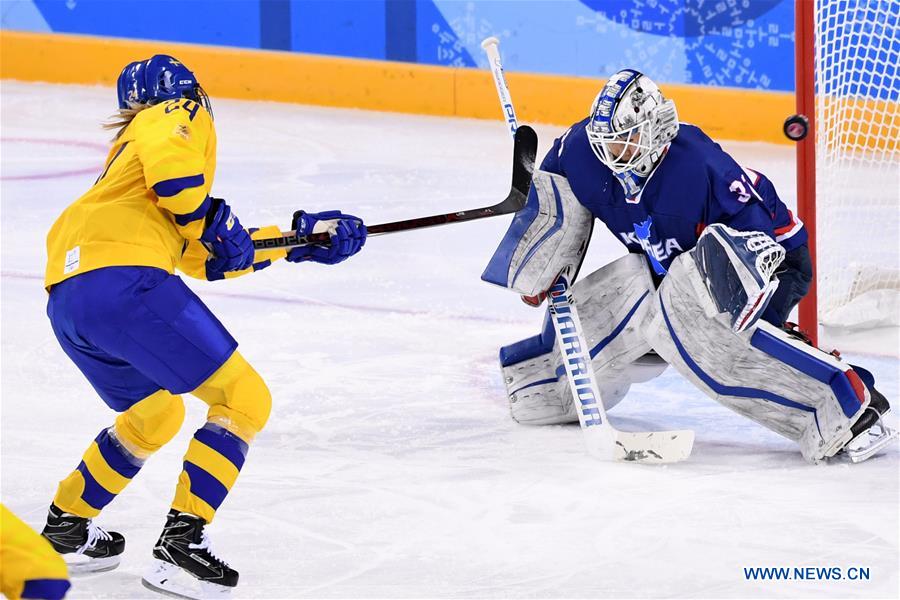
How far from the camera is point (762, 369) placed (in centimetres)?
348

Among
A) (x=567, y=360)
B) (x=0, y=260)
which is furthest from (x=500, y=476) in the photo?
(x=0, y=260)

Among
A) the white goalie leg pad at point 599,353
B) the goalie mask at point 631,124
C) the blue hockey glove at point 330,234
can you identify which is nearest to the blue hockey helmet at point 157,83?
the blue hockey glove at point 330,234

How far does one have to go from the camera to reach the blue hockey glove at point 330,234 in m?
3.21

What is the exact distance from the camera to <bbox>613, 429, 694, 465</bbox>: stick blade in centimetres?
352

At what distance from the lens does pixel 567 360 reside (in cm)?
362

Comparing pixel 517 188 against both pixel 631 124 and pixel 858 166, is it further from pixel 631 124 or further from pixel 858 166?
pixel 858 166

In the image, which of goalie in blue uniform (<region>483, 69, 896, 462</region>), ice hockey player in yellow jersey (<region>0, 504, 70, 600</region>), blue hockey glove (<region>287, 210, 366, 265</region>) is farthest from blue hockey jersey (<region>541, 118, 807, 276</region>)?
ice hockey player in yellow jersey (<region>0, 504, 70, 600</region>)

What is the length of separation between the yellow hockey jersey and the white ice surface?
61 cm

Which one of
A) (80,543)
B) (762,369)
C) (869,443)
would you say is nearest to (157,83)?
(80,543)

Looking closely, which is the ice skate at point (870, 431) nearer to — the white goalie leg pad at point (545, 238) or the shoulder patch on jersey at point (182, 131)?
the white goalie leg pad at point (545, 238)

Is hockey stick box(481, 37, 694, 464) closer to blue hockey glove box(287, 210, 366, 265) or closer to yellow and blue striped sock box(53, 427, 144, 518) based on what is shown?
blue hockey glove box(287, 210, 366, 265)

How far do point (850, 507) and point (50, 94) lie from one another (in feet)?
18.8

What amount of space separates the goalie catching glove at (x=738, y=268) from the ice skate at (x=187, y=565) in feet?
3.94

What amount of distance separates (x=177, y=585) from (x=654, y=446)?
1204 millimetres
